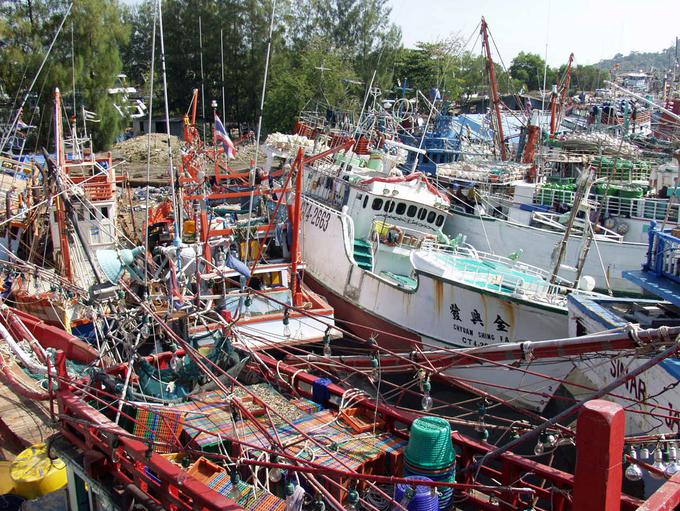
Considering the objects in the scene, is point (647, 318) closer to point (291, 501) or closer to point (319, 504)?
point (319, 504)

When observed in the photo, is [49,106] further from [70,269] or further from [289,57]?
[70,269]

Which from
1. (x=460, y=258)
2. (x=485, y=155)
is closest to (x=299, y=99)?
(x=485, y=155)

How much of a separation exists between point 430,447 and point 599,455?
3102 millimetres

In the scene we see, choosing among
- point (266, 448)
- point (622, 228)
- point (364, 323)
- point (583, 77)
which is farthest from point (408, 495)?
point (583, 77)

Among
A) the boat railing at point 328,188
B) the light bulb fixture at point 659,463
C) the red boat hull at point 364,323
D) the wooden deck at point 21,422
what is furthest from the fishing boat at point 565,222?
the wooden deck at point 21,422

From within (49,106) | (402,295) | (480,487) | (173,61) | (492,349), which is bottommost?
(402,295)

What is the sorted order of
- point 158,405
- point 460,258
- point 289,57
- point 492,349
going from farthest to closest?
point 289,57 → point 460,258 → point 158,405 → point 492,349

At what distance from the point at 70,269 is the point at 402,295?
7114mm

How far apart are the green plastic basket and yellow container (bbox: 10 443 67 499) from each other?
449cm

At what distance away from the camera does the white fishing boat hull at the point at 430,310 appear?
12.5 meters

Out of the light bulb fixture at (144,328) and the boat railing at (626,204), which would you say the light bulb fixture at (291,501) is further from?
the boat railing at (626,204)

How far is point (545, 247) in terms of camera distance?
1923 cm

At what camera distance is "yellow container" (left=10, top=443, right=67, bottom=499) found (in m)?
8.36

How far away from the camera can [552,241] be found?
1905 centimetres
